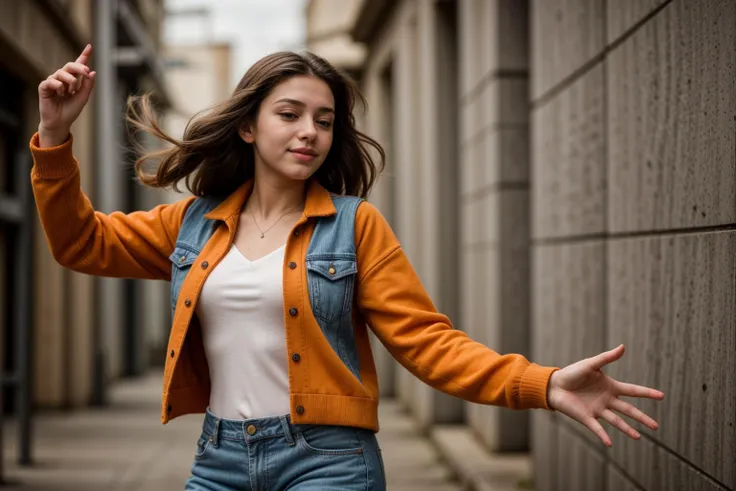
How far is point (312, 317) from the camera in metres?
2.61

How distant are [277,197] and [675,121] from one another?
4.57 ft

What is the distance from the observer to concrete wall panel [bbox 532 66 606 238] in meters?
4.33

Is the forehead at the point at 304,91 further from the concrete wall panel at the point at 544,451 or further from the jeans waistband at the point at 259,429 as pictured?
the concrete wall panel at the point at 544,451

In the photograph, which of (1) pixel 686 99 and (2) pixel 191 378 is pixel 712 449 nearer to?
(1) pixel 686 99

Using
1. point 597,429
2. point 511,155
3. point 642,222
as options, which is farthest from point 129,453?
point 597,429

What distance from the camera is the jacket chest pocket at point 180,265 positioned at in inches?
108

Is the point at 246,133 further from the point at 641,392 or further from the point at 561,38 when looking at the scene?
the point at 561,38

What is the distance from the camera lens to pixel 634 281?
380 cm

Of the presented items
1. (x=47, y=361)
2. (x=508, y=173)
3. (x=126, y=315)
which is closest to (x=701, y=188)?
(x=508, y=173)

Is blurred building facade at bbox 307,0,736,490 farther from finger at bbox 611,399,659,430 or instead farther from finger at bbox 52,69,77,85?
finger at bbox 52,69,77,85

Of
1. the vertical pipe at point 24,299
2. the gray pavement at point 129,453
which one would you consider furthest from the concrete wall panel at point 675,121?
the vertical pipe at point 24,299

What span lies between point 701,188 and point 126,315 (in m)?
13.6

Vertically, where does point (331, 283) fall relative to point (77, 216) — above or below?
below

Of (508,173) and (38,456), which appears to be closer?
(508,173)
